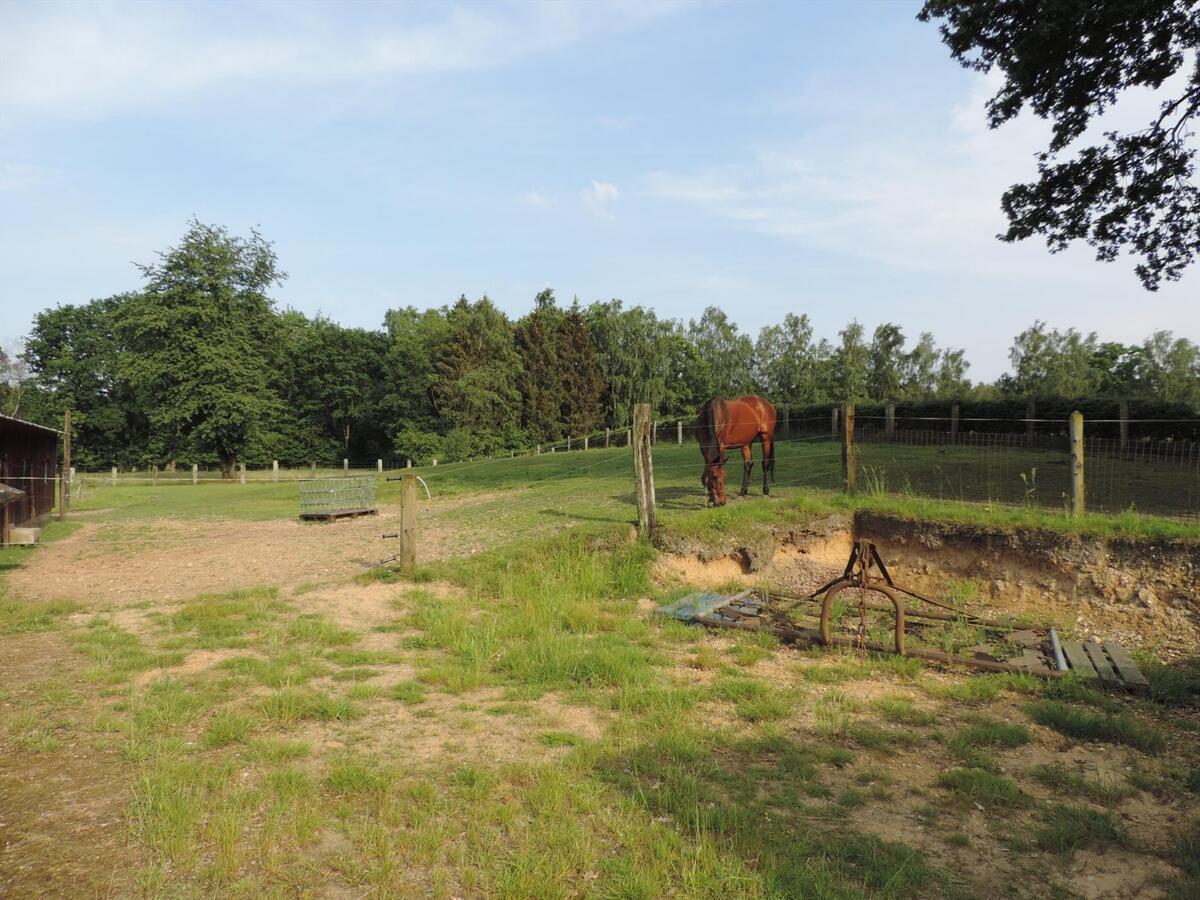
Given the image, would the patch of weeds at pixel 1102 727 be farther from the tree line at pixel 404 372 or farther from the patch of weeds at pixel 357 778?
the tree line at pixel 404 372

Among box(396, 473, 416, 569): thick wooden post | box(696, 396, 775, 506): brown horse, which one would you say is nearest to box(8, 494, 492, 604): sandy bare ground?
box(396, 473, 416, 569): thick wooden post

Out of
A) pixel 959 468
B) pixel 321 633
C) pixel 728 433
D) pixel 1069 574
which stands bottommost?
pixel 321 633

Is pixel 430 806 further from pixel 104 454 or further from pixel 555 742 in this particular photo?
pixel 104 454

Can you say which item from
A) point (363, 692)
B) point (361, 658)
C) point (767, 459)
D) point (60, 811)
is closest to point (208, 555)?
point (361, 658)

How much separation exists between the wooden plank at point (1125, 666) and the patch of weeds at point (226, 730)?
7073 mm

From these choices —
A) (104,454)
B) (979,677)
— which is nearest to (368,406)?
(104,454)

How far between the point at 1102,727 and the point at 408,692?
5240 mm

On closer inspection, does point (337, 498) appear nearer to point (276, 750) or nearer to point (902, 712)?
point (276, 750)

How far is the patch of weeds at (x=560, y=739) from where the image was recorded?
4.70 meters

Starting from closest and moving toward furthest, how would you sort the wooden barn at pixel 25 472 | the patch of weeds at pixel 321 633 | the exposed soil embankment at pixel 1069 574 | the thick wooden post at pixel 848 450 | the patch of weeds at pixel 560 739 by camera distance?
the patch of weeds at pixel 560 739 → the patch of weeds at pixel 321 633 → the exposed soil embankment at pixel 1069 574 → the thick wooden post at pixel 848 450 → the wooden barn at pixel 25 472

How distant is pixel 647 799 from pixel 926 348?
185 feet


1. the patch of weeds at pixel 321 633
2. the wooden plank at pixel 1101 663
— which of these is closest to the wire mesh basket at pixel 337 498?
the patch of weeds at pixel 321 633

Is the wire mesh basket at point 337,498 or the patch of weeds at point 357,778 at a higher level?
the wire mesh basket at point 337,498

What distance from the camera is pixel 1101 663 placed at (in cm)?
646
